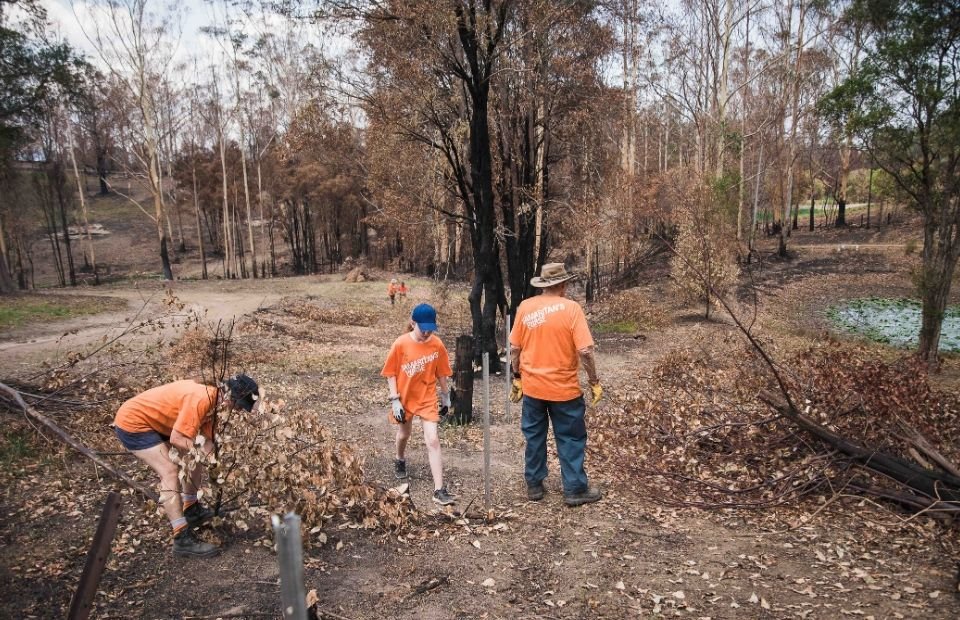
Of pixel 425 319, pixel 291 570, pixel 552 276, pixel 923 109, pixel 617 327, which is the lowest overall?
pixel 617 327

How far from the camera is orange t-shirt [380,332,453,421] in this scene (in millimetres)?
5324

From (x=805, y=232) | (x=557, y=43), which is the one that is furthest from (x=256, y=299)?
(x=805, y=232)

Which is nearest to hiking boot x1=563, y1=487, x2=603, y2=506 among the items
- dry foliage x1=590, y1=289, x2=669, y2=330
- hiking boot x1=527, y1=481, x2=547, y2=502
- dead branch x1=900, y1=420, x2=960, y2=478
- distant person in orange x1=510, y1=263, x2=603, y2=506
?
distant person in orange x1=510, y1=263, x2=603, y2=506

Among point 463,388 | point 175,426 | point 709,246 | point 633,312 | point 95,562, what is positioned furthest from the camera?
point 633,312

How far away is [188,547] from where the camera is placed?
14.2 ft

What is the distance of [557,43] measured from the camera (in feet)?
45.9

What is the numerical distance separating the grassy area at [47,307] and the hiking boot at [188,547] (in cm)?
1333

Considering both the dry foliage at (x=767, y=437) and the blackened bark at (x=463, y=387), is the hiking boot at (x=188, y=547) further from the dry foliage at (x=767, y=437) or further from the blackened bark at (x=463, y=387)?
the blackened bark at (x=463, y=387)

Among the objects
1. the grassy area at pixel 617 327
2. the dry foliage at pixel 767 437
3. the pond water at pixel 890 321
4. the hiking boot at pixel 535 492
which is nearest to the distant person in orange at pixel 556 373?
the hiking boot at pixel 535 492

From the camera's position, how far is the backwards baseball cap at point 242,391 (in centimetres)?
432

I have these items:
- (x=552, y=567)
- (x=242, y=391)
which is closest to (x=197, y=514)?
(x=242, y=391)

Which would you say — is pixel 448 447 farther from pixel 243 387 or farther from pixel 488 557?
pixel 243 387

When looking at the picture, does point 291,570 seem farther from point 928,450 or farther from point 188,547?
Result: point 928,450

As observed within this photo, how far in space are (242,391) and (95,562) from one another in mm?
1766
